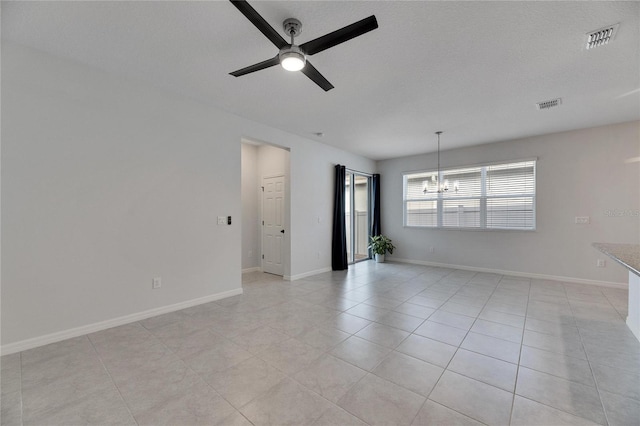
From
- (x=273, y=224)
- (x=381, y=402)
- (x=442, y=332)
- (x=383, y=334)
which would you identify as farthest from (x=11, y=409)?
(x=273, y=224)

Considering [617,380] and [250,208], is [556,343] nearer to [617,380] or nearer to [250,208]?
[617,380]

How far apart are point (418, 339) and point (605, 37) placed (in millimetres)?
3107

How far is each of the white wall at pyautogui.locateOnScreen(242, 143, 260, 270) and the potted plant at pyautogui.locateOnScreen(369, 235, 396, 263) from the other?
2.90m

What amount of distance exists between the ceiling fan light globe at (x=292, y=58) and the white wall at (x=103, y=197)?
208 cm

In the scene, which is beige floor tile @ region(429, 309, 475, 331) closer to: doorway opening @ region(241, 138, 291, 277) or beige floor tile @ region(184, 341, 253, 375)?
beige floor tile @ region(184, 341, 253, 375)

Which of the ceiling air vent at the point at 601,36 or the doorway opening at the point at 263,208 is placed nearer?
the ceiling air vent at the point at 601,36

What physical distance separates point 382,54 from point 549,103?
8.97 ft

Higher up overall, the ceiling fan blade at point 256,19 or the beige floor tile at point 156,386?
the ceiling fan blade at point 256,19

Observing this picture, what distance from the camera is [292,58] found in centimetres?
202

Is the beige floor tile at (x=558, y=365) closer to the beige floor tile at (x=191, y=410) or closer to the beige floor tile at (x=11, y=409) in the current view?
the beige floor tile at (x=191, y=410)

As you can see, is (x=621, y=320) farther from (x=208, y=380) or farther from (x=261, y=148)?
(x=261, y=148)

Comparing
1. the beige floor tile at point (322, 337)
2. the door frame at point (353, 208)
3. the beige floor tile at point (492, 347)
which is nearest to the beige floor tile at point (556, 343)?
the beige floor tile at point (492, 347)

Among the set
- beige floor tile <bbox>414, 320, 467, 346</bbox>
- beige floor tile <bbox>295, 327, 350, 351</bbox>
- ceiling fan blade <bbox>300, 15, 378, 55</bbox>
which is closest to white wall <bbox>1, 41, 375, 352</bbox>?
beige floor tile <bbox>295, 327, 350, 351</bbox>

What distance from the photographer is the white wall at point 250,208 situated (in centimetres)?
577
